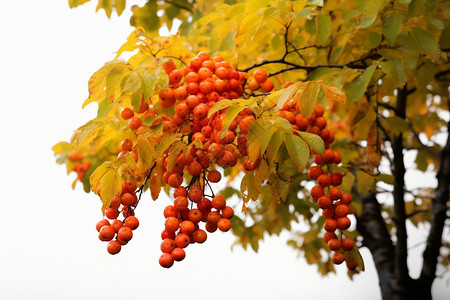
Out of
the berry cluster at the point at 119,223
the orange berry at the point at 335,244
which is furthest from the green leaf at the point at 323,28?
the berry cluster at the point at 119,223

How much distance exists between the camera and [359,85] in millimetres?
1591

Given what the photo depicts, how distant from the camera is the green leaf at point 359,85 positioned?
1.55 metres

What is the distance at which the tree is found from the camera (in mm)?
1139

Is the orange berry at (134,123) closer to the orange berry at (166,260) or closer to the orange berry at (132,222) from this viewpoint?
the orange berry at (132,222)

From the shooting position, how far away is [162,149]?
1.15 metres

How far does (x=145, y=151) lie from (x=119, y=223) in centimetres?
22

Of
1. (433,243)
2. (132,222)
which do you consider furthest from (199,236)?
(433,243)

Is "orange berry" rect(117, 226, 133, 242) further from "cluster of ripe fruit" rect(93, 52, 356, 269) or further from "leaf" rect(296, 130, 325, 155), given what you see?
"leaf" rect(296, 130, 325, 155)

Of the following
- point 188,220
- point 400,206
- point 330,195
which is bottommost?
point 188,220

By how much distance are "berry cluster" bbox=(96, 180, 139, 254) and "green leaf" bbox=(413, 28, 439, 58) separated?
136 cm

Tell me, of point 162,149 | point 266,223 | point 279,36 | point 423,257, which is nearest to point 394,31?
point 279,36

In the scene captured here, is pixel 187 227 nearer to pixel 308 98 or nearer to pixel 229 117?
pixel 229 117

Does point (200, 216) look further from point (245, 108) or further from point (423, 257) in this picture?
point (423, 257)

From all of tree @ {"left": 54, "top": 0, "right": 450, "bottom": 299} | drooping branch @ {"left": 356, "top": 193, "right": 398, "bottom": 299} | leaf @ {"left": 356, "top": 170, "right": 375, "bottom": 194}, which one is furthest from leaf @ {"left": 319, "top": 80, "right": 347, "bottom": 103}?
drooping branch @ {"left": 356, "top": 193, "right": 398, "bottom": 299}
